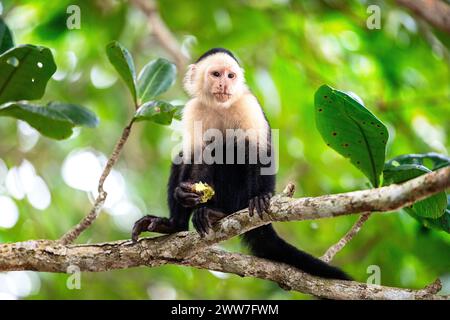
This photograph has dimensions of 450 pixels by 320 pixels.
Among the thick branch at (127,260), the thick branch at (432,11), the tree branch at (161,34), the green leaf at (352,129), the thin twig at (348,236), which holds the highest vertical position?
the tree branch at (161,34)

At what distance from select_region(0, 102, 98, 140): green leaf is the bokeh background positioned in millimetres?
1321

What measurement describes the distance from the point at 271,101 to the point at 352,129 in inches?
95.1

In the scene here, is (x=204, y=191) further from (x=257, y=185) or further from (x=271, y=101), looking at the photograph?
(x=271, y=101)

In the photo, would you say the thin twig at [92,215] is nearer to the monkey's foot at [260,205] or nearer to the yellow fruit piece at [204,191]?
the yellow fruit piece at [204,191]

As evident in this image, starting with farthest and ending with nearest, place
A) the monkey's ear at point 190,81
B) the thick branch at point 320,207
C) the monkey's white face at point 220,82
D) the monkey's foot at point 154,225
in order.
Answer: the monkey's ear at point 190,81 < the monkey's white face at point 220,82 < the monkey's foot at point 154,225 < the thick branch at point 320,207

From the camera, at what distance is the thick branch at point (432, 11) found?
3713 mm

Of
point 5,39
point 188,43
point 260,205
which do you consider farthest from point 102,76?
point 260,205

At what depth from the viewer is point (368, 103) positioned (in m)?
5.05

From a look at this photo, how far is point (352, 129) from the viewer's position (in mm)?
2664

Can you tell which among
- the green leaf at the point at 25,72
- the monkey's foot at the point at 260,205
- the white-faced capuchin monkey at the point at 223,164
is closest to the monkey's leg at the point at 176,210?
the white-faced capuchin monkey at the point at 223,164

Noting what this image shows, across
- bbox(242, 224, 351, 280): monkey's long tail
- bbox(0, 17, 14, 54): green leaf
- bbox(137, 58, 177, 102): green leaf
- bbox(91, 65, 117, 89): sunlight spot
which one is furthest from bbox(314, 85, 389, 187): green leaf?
bbox(91, 65, 117, 89): sunlight spot

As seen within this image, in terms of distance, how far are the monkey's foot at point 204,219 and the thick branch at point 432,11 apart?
1.88 m
